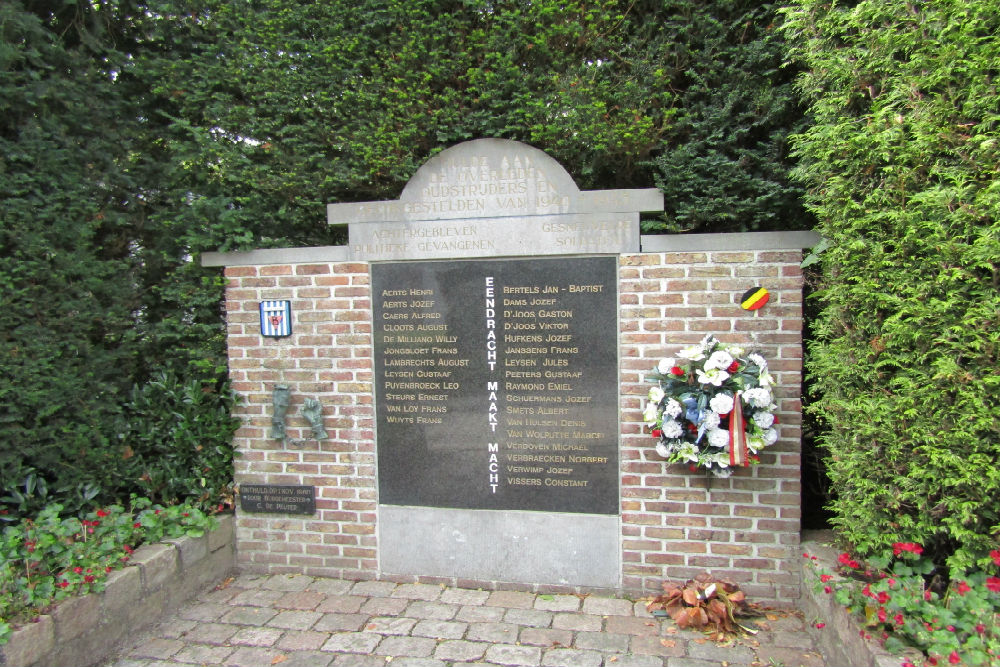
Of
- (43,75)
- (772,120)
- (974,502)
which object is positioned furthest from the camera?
(43,75)

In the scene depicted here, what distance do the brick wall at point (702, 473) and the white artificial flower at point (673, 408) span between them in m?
0.27

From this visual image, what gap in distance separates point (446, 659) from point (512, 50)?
3298 millimetres

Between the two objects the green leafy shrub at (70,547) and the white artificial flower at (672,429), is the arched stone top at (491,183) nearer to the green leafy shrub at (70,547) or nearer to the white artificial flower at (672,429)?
the white artificial flower at (672,429)

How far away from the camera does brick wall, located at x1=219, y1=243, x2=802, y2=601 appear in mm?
3287

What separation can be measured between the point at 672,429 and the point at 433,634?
1.66 m

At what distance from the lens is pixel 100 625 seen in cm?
300

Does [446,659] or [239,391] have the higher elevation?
[239,391]

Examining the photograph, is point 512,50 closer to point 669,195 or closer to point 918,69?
point 669,195

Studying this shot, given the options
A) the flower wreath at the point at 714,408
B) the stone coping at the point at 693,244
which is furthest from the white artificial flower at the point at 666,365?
the stone coping at the point at 693,244

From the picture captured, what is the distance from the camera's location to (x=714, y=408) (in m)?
3.06

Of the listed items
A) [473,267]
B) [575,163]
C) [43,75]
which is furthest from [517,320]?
[43,75]

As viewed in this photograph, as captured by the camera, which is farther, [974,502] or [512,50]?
[512,50]

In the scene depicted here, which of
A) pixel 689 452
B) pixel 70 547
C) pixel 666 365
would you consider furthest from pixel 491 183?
pixel 70 547

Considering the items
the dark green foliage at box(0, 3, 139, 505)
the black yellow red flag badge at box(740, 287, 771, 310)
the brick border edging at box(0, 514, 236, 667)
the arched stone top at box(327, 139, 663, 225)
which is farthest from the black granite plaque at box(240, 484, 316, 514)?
the black yellow red flag badge at box(740, 287, 771, 310)
